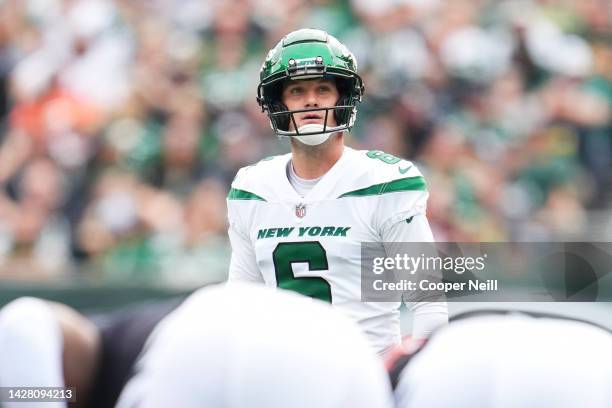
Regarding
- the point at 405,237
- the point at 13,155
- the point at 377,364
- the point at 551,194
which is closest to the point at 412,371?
the point at 377,364

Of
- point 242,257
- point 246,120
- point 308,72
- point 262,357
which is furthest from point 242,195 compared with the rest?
point 246,120

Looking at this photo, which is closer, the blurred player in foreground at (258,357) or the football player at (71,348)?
the blurred player in foreground at (258,357)

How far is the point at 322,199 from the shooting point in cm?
337

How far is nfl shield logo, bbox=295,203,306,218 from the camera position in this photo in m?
3.37

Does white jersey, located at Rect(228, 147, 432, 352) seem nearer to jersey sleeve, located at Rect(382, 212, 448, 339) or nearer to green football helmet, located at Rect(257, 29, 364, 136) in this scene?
jersey sleeve, located at Rect(382, 212, 448, 339)

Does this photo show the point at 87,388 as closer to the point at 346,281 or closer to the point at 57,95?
the point at 346,281

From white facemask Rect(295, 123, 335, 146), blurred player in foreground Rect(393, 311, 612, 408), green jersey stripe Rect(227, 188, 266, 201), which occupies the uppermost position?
white facemask Rect(295, 123, 335, 146)

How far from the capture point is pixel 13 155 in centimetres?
693

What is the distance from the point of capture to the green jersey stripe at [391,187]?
3.32m

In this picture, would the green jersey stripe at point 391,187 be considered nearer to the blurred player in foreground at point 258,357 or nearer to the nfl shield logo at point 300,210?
the nfl shield logo at point 300,210

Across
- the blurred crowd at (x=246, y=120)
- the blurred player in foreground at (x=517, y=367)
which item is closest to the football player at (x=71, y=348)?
the blurred player in foreground at (x=517, y=367)

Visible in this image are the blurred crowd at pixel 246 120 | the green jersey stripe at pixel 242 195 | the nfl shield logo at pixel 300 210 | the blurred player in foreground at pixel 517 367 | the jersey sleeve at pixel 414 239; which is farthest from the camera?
the blurred crowd at pixel 246 120

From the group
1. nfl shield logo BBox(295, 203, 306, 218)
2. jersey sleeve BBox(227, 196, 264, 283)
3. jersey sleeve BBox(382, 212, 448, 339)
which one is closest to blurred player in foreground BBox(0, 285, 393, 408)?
jersey sleeve BBox(382, 212, 448, 339)

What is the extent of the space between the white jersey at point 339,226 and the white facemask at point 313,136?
122 mm
